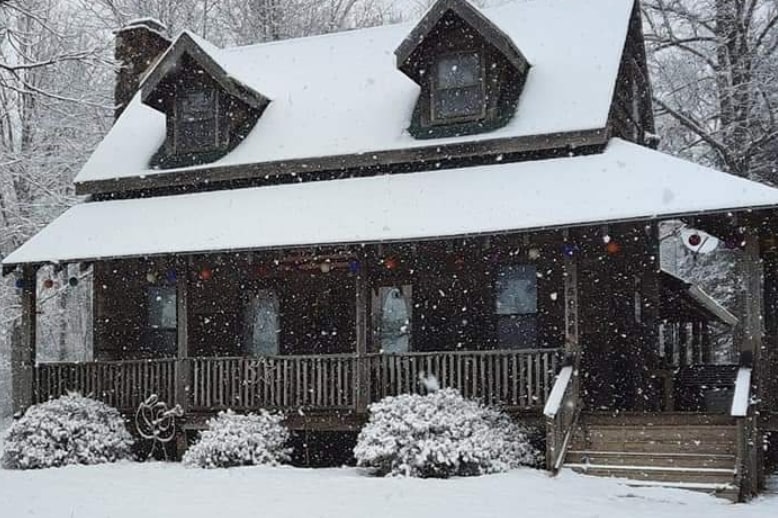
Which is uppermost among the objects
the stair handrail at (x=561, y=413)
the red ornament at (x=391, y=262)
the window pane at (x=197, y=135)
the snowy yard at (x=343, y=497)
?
the window pane at (x=197, y=135)

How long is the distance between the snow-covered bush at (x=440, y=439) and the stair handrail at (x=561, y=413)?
71 cm

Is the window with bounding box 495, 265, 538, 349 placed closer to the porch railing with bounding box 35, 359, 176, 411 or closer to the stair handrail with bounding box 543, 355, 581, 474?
the stair handrail with bounding box 543, 355, 581, 474

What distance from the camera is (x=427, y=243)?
57.9 ft

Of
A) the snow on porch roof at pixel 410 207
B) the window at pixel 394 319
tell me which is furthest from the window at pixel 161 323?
the window at pixel 394 319

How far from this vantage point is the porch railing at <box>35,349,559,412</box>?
1588 centimetres

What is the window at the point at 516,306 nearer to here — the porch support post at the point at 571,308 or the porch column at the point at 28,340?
the porch support post at the point at 571,308

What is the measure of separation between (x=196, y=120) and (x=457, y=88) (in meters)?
5.35

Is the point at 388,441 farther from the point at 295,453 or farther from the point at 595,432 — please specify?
the point at 295,453

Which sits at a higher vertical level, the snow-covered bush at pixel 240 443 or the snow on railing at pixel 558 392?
the snow on railing at pixel 558 392

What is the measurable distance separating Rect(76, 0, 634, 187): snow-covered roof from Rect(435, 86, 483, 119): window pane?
576mm

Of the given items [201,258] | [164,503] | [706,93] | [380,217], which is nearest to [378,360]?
[380,217]

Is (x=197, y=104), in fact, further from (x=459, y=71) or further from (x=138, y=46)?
(x=459, y=71)

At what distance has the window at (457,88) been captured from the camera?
18.3 m

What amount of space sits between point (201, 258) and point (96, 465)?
3.79 metres
